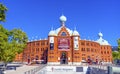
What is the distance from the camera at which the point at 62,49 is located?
302ft

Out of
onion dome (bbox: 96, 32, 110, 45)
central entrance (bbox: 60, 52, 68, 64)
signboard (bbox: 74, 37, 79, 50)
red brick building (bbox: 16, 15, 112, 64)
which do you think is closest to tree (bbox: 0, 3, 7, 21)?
red brick building (bbox: 16, 15, 112, 64)

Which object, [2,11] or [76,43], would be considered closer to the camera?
[2,11]

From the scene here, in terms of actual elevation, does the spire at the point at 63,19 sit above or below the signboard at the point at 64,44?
above

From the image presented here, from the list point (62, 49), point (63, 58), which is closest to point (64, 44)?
point (62, 49)

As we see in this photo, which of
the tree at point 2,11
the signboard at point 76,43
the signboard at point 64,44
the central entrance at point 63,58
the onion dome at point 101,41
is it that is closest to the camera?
the tree at point 2,11

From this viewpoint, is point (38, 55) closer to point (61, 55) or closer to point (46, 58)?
point (46, 58)

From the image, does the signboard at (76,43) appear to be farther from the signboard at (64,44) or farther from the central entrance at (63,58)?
the central entrance at (63,58)

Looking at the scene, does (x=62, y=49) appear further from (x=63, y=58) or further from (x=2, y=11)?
(x=2, y=11)

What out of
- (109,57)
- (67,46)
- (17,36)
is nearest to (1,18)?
(17,36)

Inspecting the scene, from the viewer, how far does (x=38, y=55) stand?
10088cm

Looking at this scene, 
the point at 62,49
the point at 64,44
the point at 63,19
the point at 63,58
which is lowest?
the point at 63,58

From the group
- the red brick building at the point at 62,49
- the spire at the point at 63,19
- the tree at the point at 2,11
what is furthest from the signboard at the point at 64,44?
the tree at the point at 2,11

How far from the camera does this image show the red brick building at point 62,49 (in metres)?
92.2

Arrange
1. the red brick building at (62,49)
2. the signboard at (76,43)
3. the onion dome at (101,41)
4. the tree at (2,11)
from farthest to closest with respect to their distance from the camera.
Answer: the onion dome at (101,41) < the signboard at (76,43) < the red brick building at (62,49) < the tree at (2,11)
